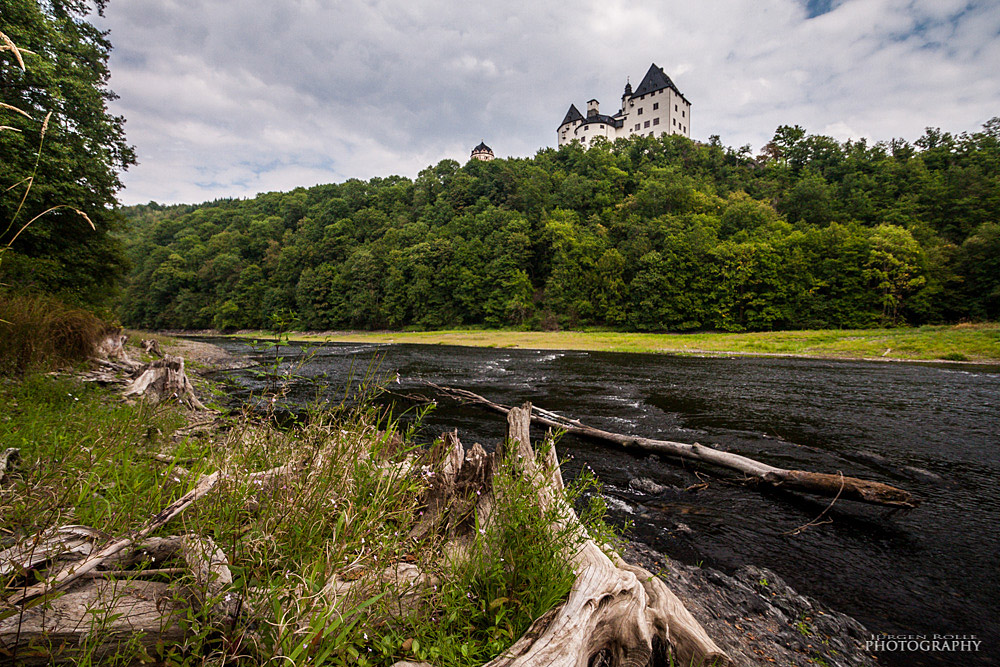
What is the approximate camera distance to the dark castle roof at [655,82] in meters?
95.6

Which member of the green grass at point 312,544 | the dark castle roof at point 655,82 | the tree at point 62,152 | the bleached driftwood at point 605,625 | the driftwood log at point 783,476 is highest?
the dark castle roof at point 655,82

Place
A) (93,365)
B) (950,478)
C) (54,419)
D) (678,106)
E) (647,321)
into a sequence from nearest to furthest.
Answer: (54,419) → (950,478) → (93,365) → (647,321) → (678,106)

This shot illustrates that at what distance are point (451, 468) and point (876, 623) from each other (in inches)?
182

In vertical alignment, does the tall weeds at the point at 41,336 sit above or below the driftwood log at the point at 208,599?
above

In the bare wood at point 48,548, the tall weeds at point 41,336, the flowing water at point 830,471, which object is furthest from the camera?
the tall weeds at point 41,336

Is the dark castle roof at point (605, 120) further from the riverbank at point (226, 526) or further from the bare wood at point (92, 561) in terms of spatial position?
the bare wood at point (92, 561)

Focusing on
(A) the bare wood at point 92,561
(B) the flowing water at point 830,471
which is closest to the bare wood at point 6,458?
(A) the bare wood at point 92,561

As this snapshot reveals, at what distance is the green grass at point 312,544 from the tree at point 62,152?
12.4 meters

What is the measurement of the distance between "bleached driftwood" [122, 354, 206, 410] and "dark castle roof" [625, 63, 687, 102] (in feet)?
377

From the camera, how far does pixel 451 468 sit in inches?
165

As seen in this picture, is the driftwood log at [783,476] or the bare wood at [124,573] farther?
the driftwood log at [783,476]

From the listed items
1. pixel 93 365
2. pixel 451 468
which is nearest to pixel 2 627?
pixel 451 468

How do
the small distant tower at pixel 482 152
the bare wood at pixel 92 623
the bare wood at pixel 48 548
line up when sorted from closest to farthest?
the bare wood at pixel 92 623
the bare wood at pixel 48 548
the small distant tower at pixel 482 152

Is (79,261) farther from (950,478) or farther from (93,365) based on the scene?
(950,478)
